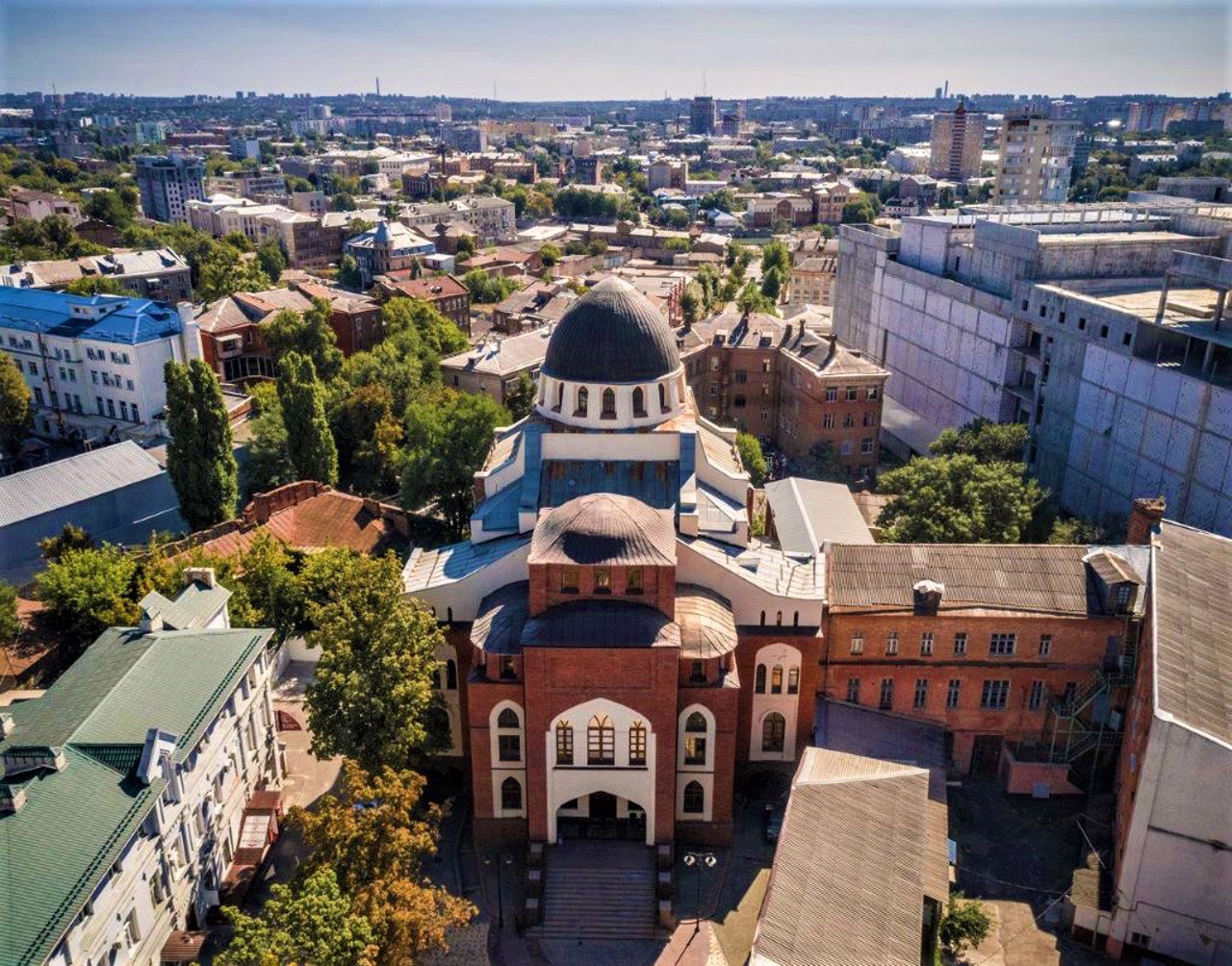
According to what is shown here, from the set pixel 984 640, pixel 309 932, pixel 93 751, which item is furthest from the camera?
pixel 984 640

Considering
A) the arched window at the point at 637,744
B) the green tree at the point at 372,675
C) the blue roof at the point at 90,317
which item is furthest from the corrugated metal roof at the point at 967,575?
the blue roof at the point at 90,317

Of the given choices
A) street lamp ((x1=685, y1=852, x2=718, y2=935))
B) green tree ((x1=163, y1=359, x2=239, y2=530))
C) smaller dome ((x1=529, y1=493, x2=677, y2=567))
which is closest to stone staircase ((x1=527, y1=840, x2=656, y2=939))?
street lamp ((x1=685, y1=852, x2=718, y2=935))

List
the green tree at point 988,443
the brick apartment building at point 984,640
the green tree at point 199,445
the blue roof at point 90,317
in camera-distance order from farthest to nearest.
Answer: the blue roof at point 90,317, the green tree at point 988,443, the green tree at point 199,445, the brick apartment building at point 984,640

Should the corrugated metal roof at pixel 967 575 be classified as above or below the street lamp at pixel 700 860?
above

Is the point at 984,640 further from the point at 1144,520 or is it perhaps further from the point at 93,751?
the point at 93,751

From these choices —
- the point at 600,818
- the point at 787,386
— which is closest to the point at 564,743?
the point at 600,818

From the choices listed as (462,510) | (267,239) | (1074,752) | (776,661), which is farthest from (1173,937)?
(267,239)

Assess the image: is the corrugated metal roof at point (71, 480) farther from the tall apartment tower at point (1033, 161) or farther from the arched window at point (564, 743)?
the tall apartment tower at point (1033, 161)
